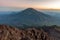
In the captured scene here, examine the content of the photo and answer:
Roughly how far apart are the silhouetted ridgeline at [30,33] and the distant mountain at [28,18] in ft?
0.23

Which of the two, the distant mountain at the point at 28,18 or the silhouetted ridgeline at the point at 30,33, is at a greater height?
the distant mountain at the point at 28,18

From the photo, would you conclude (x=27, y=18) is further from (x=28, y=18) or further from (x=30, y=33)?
(x=30, y=33)

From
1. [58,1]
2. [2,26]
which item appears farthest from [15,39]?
[58,1]

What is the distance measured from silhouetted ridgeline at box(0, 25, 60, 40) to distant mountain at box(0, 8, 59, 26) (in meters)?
0.07

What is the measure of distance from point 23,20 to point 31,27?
15 cm

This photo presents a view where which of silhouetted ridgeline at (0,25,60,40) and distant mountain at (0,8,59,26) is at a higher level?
distant mountain at (0,8,59,26)

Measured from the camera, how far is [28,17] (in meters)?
2.88

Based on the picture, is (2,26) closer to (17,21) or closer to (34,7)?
(17,21)

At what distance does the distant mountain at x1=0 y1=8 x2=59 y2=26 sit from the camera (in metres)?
2.85

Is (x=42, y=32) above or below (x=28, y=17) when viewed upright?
below

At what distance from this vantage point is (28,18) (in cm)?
288

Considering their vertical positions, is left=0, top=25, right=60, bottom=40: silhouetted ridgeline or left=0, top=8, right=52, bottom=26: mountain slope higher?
left=0, top=8, right=52, bottom=26: mountain slope

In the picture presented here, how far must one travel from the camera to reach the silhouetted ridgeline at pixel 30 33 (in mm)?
2766

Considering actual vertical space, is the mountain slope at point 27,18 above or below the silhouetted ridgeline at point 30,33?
above
